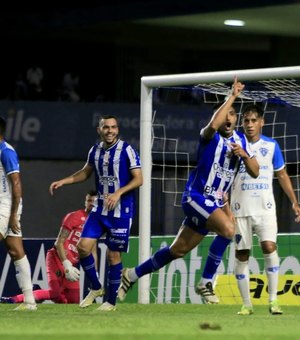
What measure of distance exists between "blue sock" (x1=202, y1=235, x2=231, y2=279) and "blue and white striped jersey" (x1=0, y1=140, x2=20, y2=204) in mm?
2244

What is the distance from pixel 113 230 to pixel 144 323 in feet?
7.56

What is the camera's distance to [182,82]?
563 inches

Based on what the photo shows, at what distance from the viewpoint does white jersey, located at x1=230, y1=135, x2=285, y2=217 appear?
11.7 m

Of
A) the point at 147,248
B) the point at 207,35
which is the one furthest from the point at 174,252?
the point at 207,35

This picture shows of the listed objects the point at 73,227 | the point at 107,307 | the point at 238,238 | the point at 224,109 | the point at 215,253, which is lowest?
the point at 107,307

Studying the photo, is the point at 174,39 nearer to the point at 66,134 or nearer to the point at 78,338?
the point at 66,134

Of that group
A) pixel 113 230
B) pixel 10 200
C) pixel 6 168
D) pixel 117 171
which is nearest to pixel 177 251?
pixel 113 230

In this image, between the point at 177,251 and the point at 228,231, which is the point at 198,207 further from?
the point at 177,251

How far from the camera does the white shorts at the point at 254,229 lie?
37.8 feet

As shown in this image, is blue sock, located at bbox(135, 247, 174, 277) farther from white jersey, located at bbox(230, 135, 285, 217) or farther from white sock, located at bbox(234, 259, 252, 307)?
white sock, located at bbox(234, 259, 252, 307)

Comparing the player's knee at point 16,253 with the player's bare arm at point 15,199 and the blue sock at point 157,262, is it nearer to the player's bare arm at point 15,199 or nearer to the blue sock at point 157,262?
the player's bare arm at point 15,199

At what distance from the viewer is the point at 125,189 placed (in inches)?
459

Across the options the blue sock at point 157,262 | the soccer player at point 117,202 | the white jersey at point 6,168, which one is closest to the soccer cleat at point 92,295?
the soccer player at point 117,202

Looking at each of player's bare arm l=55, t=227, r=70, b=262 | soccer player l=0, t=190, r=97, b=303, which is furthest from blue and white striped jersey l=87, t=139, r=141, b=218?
soccer player l=0, t=190, r=97, b=303
